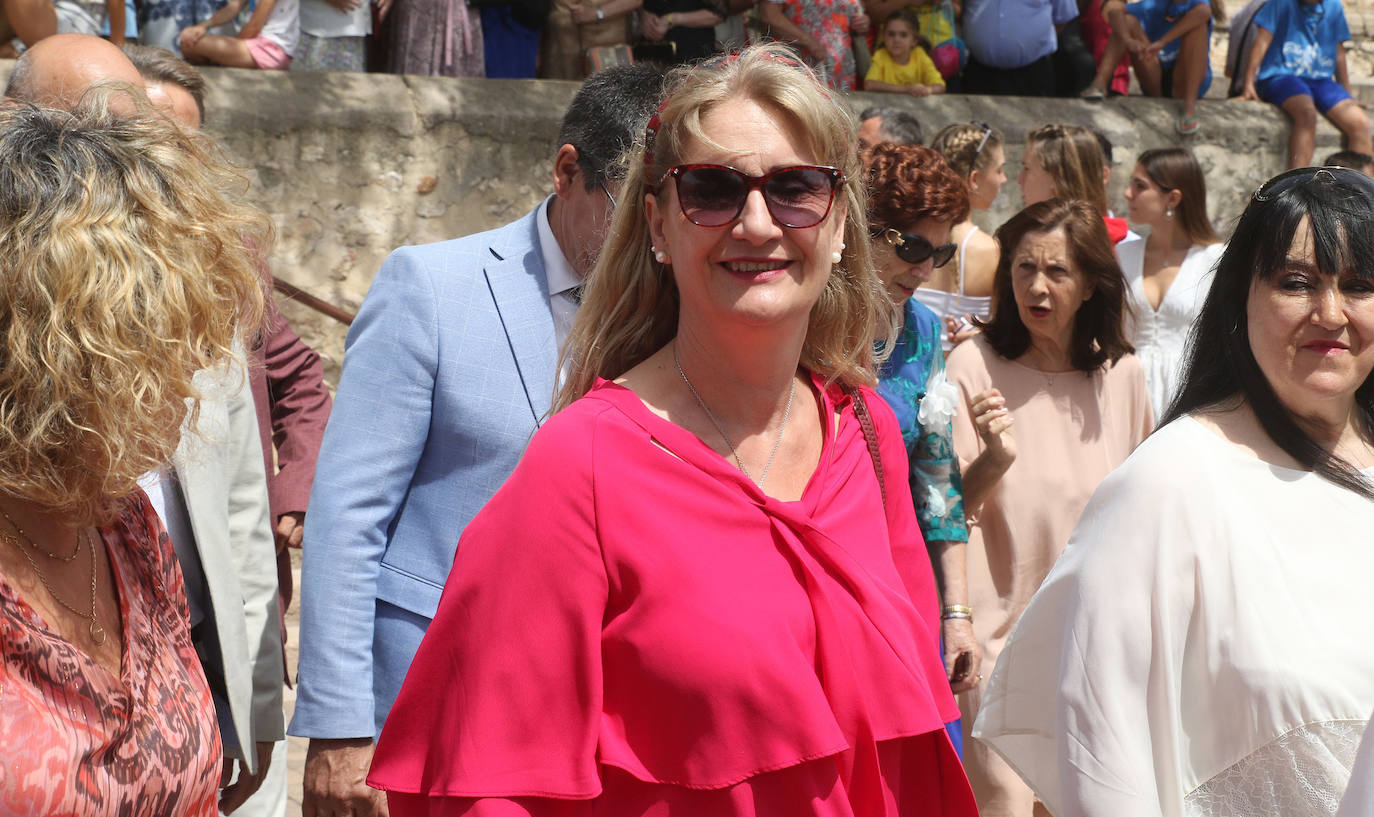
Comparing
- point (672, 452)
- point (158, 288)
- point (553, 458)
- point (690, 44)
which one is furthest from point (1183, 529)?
point (690, 44)

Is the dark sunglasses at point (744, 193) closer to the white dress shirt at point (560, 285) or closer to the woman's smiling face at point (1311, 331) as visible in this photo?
the white dress shirt at point (560, 285)

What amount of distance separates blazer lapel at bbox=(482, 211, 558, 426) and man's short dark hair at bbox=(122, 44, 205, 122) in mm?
1417

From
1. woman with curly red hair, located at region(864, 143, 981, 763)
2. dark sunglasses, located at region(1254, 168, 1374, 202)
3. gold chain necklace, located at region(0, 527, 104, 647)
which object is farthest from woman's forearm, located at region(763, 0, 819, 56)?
gold chain necklace, located at region(0, 527, 104, 647)

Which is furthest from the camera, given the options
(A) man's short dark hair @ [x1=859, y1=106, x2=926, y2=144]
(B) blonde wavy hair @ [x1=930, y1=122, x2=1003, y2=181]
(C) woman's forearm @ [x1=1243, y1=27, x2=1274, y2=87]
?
(C) woman's forearm @ [x1=1243, y1=27, x2=1274, y2=87]

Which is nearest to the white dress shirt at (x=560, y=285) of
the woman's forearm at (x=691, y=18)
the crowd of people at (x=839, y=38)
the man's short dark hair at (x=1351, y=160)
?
the crowd of people at (x=839, y=38)

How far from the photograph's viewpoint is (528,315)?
8.88ft

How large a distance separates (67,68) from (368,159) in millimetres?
3671

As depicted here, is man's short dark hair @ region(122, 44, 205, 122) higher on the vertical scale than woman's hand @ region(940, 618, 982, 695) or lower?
higher

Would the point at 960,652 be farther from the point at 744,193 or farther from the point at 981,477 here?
the point at 744,193

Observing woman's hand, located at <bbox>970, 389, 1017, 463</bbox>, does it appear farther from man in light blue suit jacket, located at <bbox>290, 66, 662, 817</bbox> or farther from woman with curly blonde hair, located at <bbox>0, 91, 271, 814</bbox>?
woman with curly blonde hair, located at <bbox>0, 91, 271, 814</bbox>

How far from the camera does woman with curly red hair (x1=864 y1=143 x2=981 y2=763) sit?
11.4ft

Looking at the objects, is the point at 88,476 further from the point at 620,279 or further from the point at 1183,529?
the point at 1183,529

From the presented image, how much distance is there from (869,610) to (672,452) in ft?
1.20

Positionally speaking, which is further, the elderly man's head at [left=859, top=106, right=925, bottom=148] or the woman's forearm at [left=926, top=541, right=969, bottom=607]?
the elderly man's head at [left=859, top=106, right=925, bottom=148]
